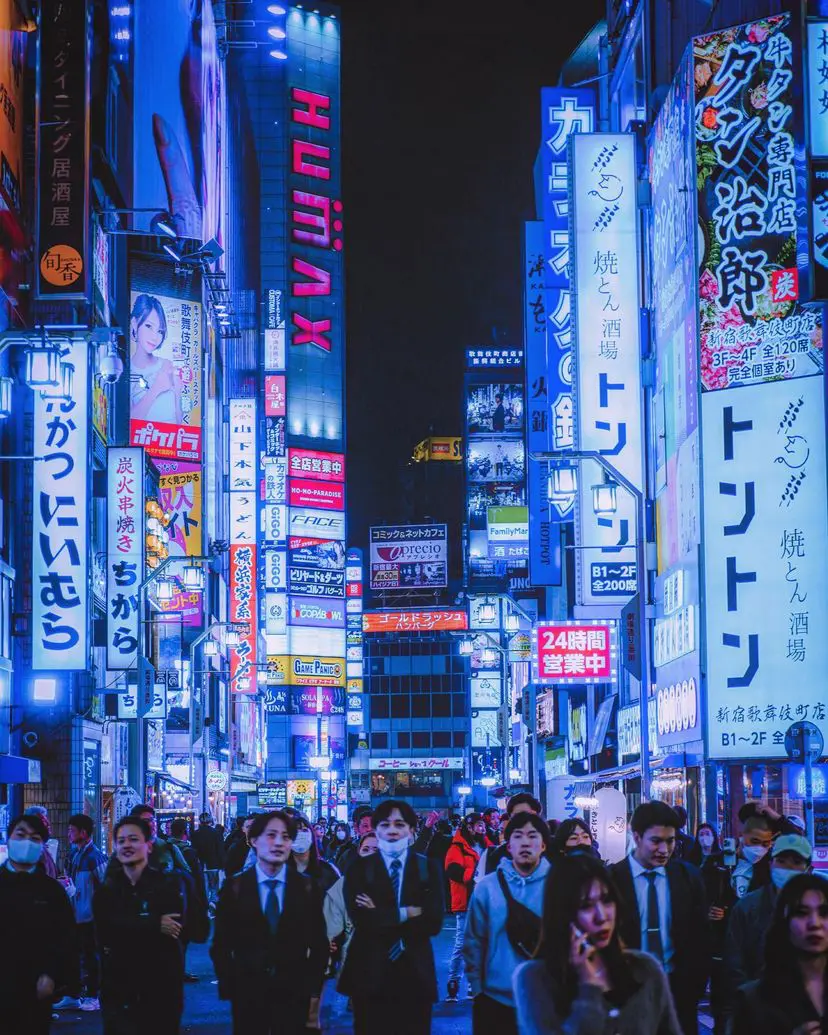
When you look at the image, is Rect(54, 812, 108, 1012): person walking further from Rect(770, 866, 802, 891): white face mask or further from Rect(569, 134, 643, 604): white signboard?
Rect(569, 134, 643, 604): white signboard

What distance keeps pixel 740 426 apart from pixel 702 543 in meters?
2.12

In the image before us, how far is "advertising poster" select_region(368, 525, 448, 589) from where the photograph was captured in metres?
128

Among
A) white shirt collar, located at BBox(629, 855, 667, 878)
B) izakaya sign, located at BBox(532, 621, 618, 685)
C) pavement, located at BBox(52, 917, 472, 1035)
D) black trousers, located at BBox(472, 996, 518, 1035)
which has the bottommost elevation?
pavement, located at BBox(52, 917, 472, 1035)

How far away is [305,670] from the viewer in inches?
3903

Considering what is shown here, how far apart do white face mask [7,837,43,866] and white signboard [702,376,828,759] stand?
756 inches

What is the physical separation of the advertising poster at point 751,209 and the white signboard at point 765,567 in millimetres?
668

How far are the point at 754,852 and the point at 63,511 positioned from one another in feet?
68.6

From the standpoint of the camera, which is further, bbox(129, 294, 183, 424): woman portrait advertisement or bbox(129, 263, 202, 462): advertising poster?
bbox(129, 263, 202, 462): advertising poster

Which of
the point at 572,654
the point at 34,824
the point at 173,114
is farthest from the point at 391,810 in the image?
the point at 173,114

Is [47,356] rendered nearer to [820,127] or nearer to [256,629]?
[820,127]

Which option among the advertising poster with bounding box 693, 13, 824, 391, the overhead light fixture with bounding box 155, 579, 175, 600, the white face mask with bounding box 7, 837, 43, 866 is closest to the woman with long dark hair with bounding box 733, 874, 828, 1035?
the white face mask with bounding box 7, 837, 43, 866

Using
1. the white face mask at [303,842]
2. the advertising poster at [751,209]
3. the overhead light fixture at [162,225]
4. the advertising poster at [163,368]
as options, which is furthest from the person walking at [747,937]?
the advertising poster at [163,368]

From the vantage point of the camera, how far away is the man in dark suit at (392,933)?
33.7ft

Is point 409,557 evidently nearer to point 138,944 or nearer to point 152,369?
point 152,369
